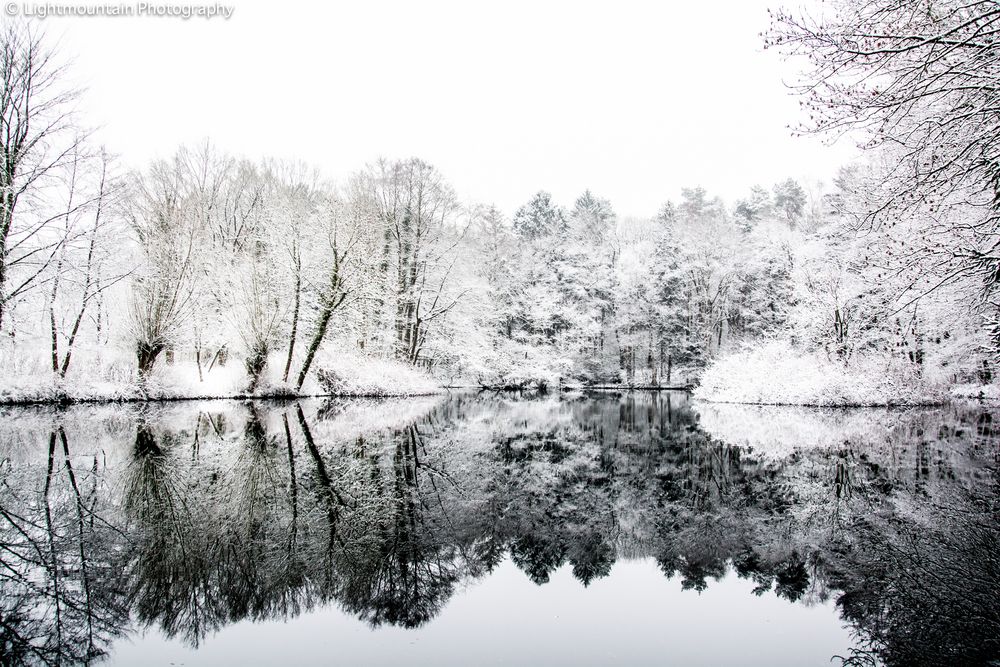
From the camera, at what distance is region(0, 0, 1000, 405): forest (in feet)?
22.0

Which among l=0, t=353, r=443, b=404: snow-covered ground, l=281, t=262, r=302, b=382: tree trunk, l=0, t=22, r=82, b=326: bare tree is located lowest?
l=0, t=353, r=443, b=404: snow-covered ground

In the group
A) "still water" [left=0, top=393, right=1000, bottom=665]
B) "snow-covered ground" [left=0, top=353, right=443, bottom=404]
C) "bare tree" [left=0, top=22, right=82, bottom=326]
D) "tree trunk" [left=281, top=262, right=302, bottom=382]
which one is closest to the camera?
"still water" [left=0, top=393, right=1000, bottom=665]

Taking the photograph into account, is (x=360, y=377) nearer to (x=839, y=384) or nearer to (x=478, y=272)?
(x=478, y=272)

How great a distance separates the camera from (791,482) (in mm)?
7785

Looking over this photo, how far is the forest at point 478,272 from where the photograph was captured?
22.0 feet

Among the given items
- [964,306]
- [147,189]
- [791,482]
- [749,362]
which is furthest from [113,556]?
[147,189]

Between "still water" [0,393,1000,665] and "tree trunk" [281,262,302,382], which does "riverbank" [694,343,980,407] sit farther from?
"tree trunk" [281,262,302,382]

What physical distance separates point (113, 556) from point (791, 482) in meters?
7.82

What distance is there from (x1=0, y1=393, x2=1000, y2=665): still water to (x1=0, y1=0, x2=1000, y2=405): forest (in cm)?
287

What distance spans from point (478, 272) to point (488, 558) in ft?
102

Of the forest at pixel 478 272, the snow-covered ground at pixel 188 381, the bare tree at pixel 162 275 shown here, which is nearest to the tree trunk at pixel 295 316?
the forest at pixel 478 272

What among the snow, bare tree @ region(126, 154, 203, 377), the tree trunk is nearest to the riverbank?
the snow

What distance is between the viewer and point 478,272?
1388 inches

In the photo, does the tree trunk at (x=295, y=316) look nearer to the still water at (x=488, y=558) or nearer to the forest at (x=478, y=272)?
the forest at (x=478, y=272)
